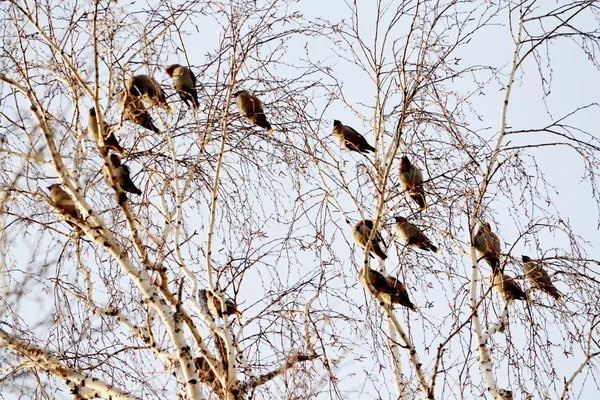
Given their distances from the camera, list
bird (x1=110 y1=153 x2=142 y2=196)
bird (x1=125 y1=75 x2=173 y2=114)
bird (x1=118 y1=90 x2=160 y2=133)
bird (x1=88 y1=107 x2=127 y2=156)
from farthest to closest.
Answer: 1. bird (x1=110 y1=153 x2=142 y2=196)
2. bird (x1=125 y1=75 x2=173 y2=114)
3. bird (x1=88 y1=107 x2=127 y2=156)
4. bird (x1=118 y1=90 x2=160 y2=133)

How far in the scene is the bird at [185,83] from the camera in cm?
676

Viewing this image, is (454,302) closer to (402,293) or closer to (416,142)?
(402,293)

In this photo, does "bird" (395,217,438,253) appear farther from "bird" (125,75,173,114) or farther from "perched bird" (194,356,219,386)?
"bird" (125,75,173,114)

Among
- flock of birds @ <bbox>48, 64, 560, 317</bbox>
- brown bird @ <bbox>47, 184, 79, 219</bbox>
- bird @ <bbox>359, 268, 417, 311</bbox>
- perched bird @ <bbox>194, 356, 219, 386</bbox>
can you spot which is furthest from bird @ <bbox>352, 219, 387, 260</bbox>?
brown bird @ <bbox>47, 184, 79, 219</bbox>

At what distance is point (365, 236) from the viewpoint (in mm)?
6934

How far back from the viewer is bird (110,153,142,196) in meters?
7.16

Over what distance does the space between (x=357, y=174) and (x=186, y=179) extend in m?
1.09

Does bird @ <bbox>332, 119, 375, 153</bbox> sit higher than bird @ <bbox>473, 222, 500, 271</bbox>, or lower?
higher

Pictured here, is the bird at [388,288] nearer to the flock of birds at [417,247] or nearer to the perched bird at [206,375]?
the flock of birds at [417,247]

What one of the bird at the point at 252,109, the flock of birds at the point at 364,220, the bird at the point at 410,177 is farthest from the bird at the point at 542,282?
the bird at the point at 252,109

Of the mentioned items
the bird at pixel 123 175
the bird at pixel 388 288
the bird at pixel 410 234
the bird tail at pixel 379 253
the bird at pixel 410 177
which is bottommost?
the bird at pixel 388 288

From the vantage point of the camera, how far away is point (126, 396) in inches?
241

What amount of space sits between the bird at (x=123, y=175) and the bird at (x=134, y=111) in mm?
379

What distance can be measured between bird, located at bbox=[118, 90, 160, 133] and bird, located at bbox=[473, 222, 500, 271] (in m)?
2.17
